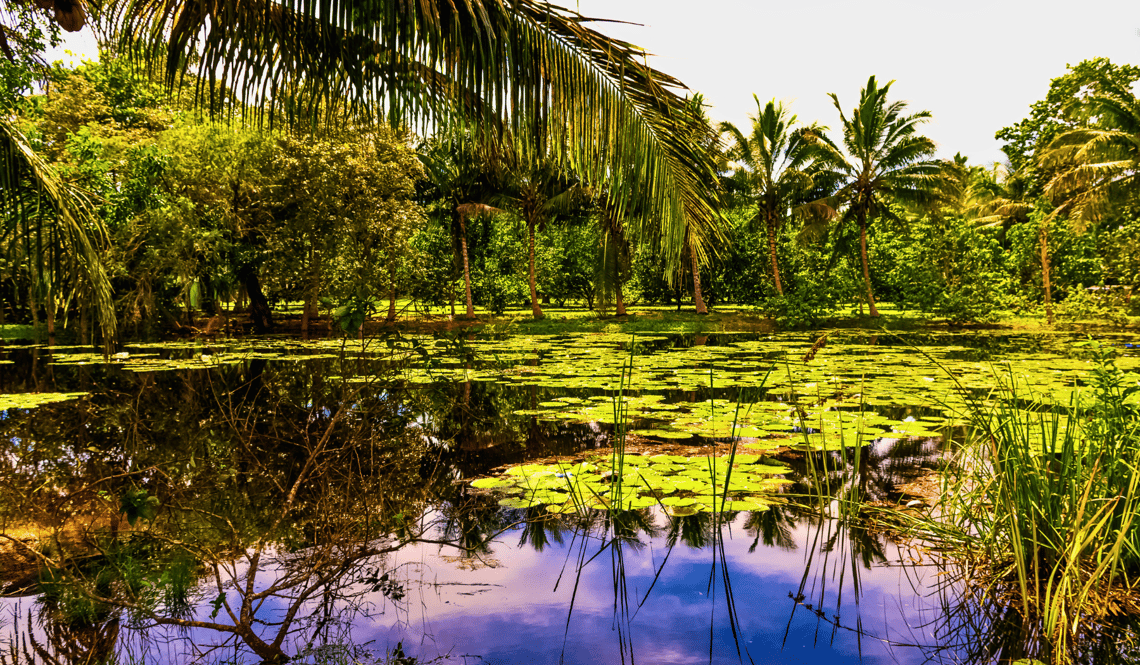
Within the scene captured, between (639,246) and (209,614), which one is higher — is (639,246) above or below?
above

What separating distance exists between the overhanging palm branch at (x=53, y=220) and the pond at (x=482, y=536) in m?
0.44

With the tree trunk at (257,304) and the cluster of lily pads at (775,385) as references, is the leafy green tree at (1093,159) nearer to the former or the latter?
the cluster of lily pads at (775,385)

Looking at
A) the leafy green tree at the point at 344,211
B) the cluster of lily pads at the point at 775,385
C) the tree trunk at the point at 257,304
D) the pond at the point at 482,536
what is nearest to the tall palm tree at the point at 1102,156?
the cluster of lily pads at the point at 775,385

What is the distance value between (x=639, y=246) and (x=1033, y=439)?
142 inches

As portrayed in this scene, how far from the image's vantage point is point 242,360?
Answer: 1082 cm

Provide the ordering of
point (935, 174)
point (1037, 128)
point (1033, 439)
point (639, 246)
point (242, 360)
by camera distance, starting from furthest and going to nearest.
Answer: point (1037, 128), point (935, 174), point (242, 360), point (1033, 439), point (639, 246)

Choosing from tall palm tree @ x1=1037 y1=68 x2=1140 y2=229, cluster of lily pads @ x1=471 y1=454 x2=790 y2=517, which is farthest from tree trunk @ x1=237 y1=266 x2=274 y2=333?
tall palm tree @ x1=1037 y1=68 x2=1140 y2=229

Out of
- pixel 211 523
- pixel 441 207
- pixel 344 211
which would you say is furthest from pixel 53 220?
pixel 441 207

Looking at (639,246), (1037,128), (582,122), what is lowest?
(639,246)

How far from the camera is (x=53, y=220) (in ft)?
11.6

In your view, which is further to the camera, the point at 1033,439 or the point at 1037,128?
the point at 1037,128

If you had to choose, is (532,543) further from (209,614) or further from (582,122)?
(582,122)

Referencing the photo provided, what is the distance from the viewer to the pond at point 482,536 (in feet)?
7.35

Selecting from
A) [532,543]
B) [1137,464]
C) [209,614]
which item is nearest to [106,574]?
[209,614]
